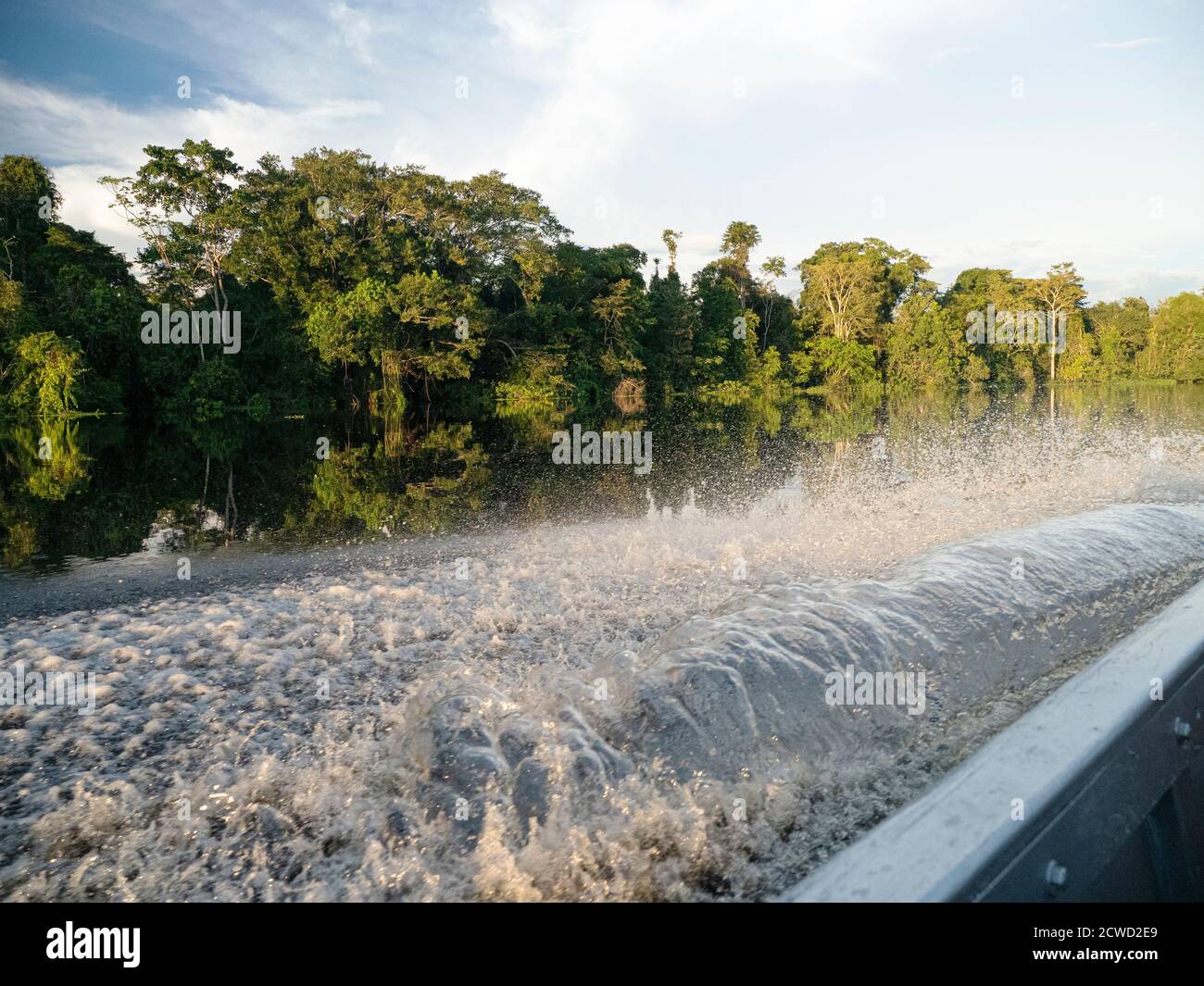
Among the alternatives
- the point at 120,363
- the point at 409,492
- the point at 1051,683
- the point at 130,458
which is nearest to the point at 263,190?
the point at 120,363

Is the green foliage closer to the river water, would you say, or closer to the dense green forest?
the dense green forest

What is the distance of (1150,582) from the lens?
15.8 ft

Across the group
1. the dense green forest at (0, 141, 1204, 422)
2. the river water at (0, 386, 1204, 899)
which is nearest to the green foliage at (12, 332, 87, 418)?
the dense green forest at (0, 141, 1204, 422)

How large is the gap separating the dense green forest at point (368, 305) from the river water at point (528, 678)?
24.8 m

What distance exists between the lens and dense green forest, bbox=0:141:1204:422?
28984 mm

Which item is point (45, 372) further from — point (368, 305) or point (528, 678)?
point (528, 678)

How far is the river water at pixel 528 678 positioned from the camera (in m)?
2.35

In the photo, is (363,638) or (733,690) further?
(363,638)

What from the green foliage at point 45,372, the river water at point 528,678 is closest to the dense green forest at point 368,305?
the green foliage at point 45,372

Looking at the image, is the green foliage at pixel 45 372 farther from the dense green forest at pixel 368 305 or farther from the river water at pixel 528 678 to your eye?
the river water at pixel 528 678

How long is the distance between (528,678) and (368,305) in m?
34.6

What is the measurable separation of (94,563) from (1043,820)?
7.48 m

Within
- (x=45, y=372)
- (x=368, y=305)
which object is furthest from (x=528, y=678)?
(x=368, y=305)

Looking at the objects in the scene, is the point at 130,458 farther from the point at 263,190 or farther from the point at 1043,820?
the point at 263,190
